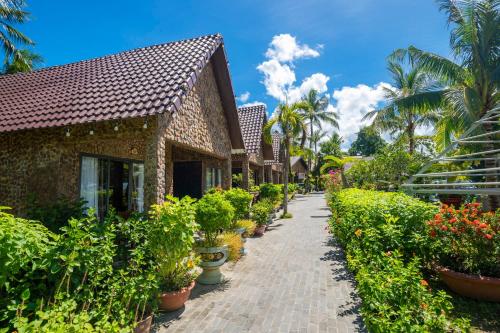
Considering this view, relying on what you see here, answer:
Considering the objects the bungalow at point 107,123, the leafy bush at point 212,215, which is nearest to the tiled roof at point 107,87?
the bungalow at point 107,123

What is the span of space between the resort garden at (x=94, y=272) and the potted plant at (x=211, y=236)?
0.07ft

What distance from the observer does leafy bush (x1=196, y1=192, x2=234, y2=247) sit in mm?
6414

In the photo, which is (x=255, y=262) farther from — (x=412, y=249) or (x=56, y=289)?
(x=56, y=289)

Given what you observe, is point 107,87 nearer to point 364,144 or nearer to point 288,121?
point 288,121

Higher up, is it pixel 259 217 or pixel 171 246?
pixel 171 246

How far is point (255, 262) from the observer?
778cm

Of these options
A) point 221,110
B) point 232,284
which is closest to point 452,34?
point 221,110

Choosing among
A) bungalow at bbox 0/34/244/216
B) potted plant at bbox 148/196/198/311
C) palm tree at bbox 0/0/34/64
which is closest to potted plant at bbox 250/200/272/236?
bungalow at bbox 0/34/244/216

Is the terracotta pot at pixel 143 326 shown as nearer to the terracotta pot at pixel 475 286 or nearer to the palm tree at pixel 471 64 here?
the terracotta pot at pixel 475 286

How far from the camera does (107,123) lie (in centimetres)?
670

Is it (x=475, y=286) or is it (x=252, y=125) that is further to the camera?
(x=252, y=125)

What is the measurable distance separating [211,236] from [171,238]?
227cm

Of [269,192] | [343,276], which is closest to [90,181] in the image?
[343,276]

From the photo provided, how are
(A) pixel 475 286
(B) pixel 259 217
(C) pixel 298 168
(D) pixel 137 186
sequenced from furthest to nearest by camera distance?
(C) pixel 298 168
(B) pixel 259 217
(D) pixel 137 186
(A) pixel 475 286
